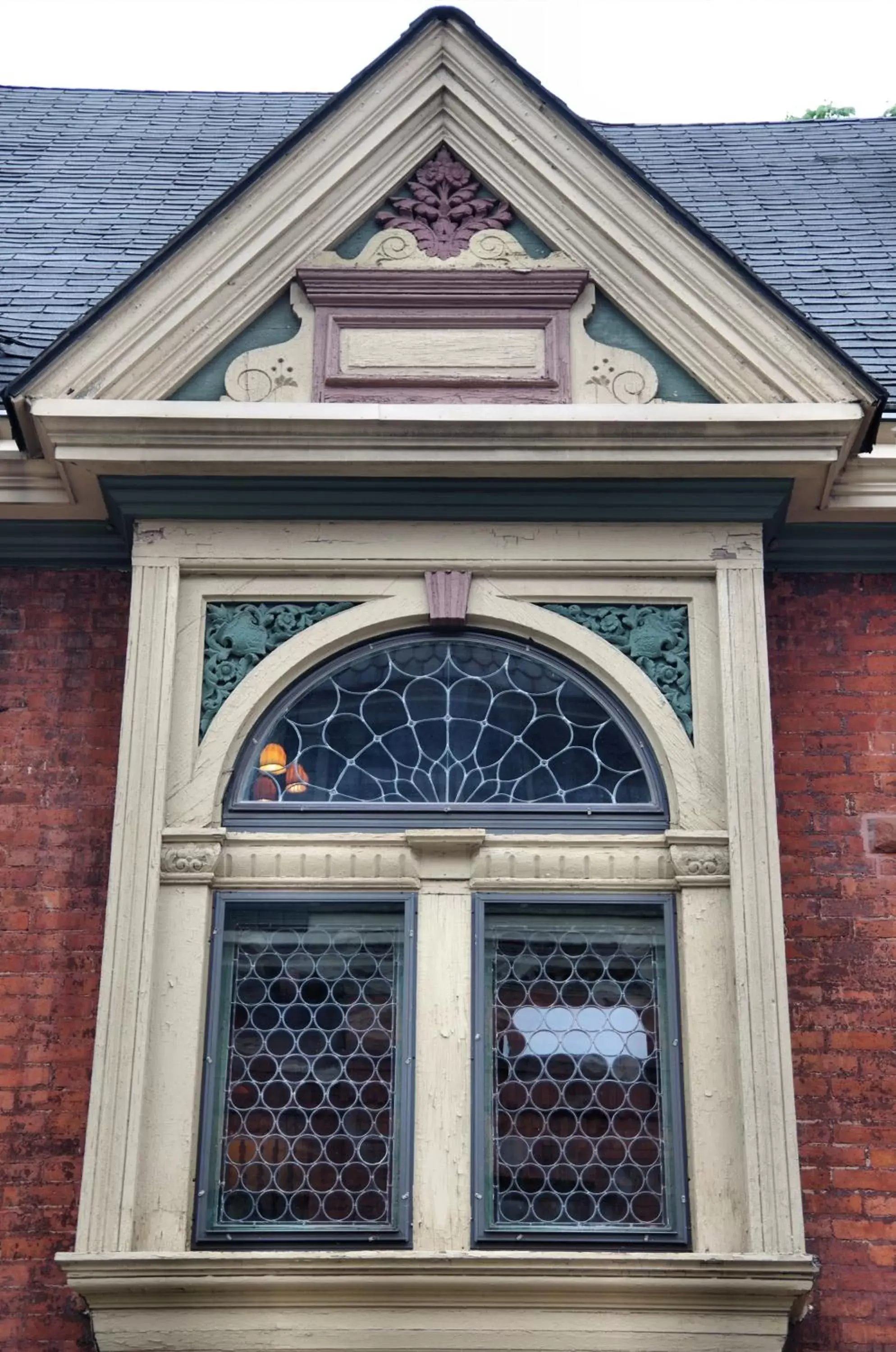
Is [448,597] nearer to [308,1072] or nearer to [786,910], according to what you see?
[786,910]

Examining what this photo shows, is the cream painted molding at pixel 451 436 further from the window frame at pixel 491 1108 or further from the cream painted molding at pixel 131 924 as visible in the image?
the window frame at pixel 491 1108

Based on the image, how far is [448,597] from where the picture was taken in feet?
24.3

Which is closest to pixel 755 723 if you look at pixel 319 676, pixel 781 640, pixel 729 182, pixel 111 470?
pixel 781 640

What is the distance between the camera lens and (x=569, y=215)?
25.9 ft

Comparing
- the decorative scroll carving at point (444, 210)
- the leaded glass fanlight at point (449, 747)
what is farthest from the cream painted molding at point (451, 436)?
the decorative scroll carving at point (444, 210)

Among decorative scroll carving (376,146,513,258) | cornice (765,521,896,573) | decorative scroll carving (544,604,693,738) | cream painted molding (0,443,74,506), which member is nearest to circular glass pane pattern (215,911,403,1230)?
decorative scroll carving (544,604,693,738)

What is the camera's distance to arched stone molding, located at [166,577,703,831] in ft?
23.1

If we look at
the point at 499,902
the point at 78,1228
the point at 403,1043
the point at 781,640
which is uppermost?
the point at 781,640

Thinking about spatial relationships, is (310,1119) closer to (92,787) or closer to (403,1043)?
(403,1043)

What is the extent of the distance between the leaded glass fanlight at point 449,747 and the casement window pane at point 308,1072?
0.46 meters

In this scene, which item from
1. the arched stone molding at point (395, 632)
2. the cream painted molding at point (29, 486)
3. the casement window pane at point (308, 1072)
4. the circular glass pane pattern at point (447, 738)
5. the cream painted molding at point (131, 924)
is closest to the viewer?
the cream painted molding at point (131, 924)

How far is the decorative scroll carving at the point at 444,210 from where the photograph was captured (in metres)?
7.97

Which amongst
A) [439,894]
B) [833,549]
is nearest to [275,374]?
[439,894]

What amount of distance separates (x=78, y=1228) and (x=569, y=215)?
14.8ft
